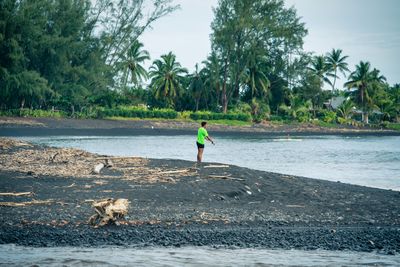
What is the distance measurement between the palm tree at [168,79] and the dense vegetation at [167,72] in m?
0.15

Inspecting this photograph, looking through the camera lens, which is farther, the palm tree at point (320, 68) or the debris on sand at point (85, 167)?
the palm tree at point (320, 68)

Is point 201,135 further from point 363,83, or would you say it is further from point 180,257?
point 363,83

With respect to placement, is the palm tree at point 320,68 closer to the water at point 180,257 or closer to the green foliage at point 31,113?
the green foliage at point 31,113

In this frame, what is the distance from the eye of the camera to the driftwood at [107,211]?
10273 mm

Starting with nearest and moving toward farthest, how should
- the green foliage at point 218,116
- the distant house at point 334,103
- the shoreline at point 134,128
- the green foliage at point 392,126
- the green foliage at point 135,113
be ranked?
the shoreline at point 134,128
the green foliage at point 135,113
the green foliage at point 218,116
the green foliage at point 392,126
the distant house at point 334,103

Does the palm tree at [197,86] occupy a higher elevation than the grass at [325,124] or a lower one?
A: higher

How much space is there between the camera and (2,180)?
575 inches

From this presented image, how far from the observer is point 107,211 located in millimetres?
10273

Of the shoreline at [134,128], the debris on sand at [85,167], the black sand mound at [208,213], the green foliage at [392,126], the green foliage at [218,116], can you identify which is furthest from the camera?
the green foliage at [392,126]

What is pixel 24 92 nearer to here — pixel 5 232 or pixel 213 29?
pixel 213 29

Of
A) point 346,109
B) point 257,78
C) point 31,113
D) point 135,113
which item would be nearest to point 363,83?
point 346,109

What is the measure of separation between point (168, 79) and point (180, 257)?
73464 mm


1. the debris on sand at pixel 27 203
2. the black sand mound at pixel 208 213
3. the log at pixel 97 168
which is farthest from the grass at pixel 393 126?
the debris on sand at pixel 27 203

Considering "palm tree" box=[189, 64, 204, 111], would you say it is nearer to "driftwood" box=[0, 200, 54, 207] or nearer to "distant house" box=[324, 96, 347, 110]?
"distant house" box=[324, 96, 347, 110]
